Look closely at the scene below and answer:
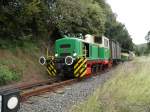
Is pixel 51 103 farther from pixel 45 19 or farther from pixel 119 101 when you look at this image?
pixel 45 19

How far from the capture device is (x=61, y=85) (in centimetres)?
1285

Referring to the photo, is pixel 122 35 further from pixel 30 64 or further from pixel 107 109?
pixel 107 109

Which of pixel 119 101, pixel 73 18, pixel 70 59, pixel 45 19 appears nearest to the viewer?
pixel 119 101

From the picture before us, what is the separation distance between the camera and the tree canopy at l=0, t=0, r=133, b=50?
58.1ft

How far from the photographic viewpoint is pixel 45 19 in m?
21.7

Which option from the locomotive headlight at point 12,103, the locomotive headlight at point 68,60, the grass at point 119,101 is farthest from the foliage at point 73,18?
the locomotive headlight at point 12,103

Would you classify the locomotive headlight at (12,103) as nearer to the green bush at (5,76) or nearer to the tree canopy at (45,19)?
the green bush at (5,76)

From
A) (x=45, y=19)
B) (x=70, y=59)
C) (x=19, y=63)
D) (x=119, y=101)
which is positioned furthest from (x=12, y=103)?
(x=45, y=19)

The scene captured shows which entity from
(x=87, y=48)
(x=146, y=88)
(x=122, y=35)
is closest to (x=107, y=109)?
(x=146, y=88)

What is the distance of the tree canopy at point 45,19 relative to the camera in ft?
58.1

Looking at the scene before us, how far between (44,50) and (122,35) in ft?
145

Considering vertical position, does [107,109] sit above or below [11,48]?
below

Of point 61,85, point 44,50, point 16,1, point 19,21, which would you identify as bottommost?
point 61,85

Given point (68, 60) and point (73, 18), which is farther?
point (73, 18)
